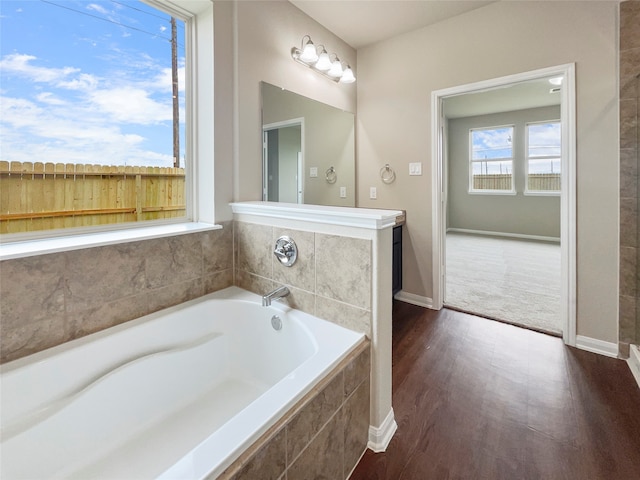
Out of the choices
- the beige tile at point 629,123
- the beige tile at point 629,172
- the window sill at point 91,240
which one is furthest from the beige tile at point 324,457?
the beige tile at point 629,123

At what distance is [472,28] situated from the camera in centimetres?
251

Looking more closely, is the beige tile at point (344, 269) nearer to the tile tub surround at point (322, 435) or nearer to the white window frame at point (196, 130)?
the tile tub surround at point (322, 435)

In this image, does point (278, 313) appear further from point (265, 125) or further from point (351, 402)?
point (265, 125)

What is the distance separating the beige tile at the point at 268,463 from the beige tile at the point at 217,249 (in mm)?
1151

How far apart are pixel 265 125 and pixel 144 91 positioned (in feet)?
2.39

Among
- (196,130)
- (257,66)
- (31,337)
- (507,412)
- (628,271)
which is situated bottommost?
(507,412)

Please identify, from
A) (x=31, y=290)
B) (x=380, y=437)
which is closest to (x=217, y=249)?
(x=31, y=290)

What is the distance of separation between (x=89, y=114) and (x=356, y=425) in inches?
73.6

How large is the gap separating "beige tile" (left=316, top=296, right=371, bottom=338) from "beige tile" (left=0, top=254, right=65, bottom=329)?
1.08 meters

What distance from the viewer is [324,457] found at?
3.51ft

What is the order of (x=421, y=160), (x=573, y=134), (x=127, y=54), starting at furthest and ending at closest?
(x=421, y=160) → (x=573, y=134) → (x=127, y=54)

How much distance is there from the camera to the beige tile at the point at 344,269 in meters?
1.33

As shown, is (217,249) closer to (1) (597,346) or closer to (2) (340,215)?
(2) (340,215)

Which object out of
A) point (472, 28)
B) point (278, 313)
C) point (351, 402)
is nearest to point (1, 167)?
point (278, 313)
